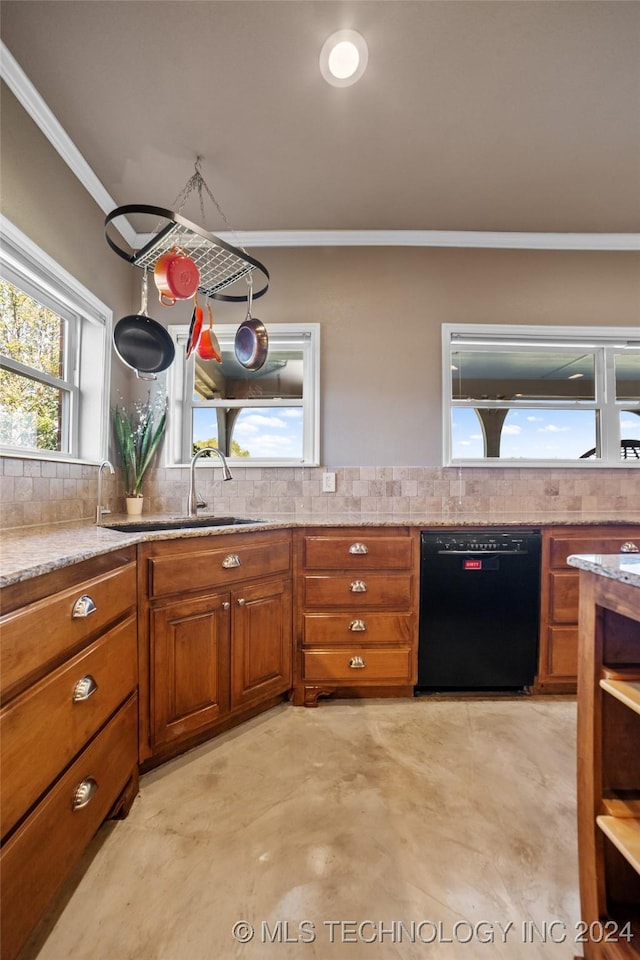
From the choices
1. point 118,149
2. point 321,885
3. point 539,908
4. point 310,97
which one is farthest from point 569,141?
point 321,885

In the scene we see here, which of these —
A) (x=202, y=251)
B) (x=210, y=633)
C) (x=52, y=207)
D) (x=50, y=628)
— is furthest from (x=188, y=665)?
(x=52, y=207)

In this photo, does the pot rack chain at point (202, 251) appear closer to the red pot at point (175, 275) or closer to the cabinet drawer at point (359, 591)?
the red pot at point (175, 275)

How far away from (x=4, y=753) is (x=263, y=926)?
0.79 metres

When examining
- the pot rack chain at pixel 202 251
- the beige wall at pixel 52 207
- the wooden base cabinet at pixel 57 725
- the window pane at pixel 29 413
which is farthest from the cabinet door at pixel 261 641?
the beige wall at pixel 52 207

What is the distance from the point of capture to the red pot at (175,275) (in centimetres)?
162

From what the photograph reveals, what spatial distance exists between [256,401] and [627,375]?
2559 millimetres

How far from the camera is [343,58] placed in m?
1.44

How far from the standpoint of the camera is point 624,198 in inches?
86.7

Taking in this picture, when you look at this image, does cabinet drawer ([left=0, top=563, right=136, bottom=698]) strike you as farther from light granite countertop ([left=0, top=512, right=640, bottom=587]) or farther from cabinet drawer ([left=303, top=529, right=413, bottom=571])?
cabinet drawer ([left=303, top=529, right=413, bottom=571])

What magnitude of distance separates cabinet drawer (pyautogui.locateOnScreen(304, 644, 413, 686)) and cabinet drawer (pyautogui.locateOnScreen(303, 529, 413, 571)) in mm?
425

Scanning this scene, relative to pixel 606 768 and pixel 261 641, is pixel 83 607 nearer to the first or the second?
pixel 261 641

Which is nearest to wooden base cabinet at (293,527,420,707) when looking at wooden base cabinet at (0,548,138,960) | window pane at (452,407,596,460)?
wooden base cabinet at (0,548,138,960)

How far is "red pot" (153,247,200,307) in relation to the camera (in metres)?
1.62

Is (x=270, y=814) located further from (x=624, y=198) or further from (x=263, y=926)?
(x=624, y=198)
